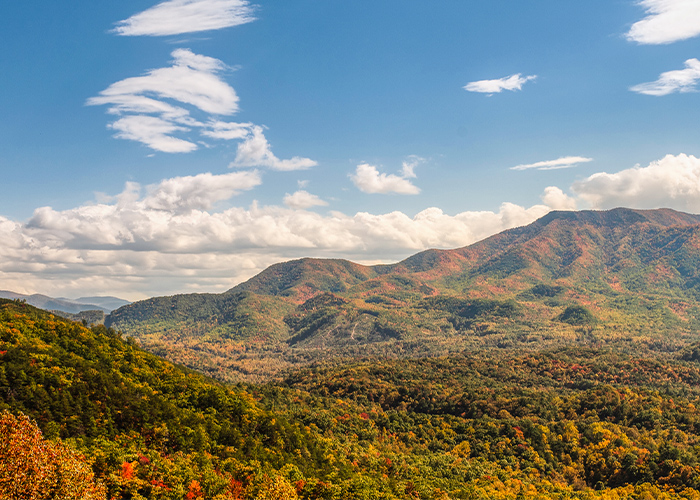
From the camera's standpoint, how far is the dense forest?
63.4m

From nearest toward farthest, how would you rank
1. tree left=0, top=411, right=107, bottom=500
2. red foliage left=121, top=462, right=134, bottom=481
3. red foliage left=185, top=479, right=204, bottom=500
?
1. tree left=0, top=411, right=107, bottom=500
2. red foliage left=121, top=462, right=134, bottom=481
3. red foliage left=185, top=479, right=204, bottom=500

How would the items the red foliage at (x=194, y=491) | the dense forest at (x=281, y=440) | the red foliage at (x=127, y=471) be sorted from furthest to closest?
the dense forest at (x=281, y=440) → the red foliage at (x=194, y=491) → the red foliage at (x=127, y=471)

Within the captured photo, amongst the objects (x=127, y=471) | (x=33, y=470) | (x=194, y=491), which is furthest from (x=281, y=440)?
(x=33, y=470)

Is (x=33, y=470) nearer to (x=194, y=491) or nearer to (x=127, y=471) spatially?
(x=127, y=471)

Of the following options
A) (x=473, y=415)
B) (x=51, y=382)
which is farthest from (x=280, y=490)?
(x=473, y=415)

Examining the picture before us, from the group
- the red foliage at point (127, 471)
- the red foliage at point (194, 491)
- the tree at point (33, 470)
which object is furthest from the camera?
the red foliage at point (194, 491)

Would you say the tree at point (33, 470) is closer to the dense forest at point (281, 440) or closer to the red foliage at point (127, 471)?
the dense forest at point (281, 440)

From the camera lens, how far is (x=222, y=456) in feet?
301

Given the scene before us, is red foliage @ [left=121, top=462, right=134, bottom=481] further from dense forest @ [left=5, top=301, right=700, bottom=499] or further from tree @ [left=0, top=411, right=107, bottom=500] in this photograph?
tree @ [left=0, top=411, right=107, bottom=500]

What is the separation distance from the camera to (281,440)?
113500 millimetres

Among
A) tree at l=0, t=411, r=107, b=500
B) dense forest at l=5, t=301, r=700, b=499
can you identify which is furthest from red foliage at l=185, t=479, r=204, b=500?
tree at l=0, t=411, r=107, b=500

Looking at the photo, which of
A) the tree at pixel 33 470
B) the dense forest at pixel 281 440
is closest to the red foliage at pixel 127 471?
the dense forest at pixel 281 440

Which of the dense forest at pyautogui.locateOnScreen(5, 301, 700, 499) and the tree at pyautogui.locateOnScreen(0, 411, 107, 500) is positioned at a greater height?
the tree at pyautogui.locateOnScreen(0, 411, 107, 500)

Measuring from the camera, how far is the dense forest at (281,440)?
2494 inches
